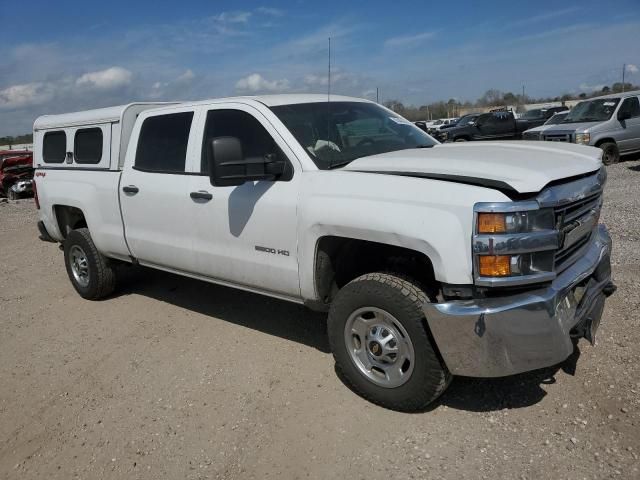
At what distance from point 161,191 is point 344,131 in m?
1.64

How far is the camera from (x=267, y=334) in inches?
184

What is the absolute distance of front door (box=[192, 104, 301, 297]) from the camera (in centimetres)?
368

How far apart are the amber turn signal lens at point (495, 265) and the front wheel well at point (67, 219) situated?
4.82m

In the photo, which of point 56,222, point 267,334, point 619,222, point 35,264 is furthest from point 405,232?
point 35,264

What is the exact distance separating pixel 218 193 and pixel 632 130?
12982mm

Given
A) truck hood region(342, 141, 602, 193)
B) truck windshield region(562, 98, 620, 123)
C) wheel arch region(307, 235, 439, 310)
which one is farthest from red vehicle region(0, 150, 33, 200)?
truck hood region(342, 141, 602, 193)

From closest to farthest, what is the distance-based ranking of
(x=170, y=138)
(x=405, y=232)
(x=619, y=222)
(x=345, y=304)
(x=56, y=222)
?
(x=405, y=232)
(x=345, y=304)
(x=170, y=138)
(x=56, y=222)
(x=619, y=222)

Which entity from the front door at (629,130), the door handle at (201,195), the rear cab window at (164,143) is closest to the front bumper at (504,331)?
the door handle at (201,195)

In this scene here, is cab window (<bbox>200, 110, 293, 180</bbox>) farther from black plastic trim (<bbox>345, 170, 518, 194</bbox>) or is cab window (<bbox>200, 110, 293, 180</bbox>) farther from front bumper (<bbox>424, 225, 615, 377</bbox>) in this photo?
front bumper (<bbox>424, 225, 615, 377</bbox>)

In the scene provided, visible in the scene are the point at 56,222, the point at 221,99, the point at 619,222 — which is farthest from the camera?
the point at 619,222

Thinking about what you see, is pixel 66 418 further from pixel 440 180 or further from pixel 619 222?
pixel 619 222

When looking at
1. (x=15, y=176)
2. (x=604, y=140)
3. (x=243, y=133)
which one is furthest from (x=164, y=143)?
(x=15, y=176)

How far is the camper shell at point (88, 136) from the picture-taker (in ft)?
17.7

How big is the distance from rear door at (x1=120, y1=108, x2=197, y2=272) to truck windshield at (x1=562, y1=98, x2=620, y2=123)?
485 inches
